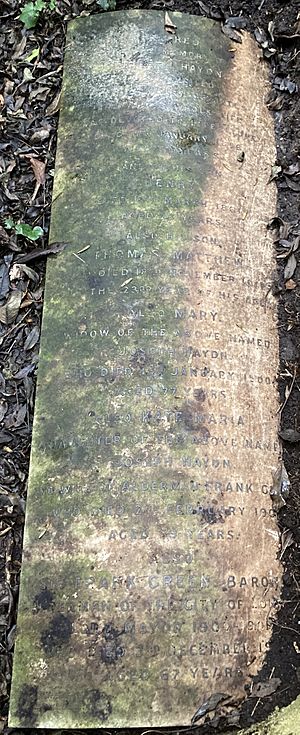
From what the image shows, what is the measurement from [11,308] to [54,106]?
107 cm

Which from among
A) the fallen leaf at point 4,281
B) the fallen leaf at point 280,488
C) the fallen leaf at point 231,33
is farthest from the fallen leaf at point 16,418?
the fallen leaf at point 231,33

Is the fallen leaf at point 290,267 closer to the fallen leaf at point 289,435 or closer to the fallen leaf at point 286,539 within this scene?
the fallen leaf at point 289,435

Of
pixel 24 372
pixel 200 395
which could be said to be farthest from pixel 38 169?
pixel 200 395

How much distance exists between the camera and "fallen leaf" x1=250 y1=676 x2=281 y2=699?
7.63ft

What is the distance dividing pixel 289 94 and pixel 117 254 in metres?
1.34

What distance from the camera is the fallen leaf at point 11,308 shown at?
290 cm

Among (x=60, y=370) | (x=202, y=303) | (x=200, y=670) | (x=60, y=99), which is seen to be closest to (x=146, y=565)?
(x=200, y=670)

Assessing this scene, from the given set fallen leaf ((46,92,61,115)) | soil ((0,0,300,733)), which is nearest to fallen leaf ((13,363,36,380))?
soil ((0,0,300,733))

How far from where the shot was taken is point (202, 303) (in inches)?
106

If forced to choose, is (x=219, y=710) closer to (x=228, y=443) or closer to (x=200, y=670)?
(x=200, y=670)

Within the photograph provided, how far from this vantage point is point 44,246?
296 centimetres

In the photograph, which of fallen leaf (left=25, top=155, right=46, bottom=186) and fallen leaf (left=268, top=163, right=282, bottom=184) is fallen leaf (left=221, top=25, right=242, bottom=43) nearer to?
fallen leaf (left=268, top=163, right=282, bottom=184)

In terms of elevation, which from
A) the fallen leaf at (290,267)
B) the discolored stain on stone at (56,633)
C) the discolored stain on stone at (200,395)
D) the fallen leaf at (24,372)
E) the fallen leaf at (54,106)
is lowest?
the discolored stain on stone at (56,633)

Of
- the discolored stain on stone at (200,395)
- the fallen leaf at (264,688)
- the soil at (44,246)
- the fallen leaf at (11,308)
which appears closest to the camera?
the fallen leaf at (264,688)
